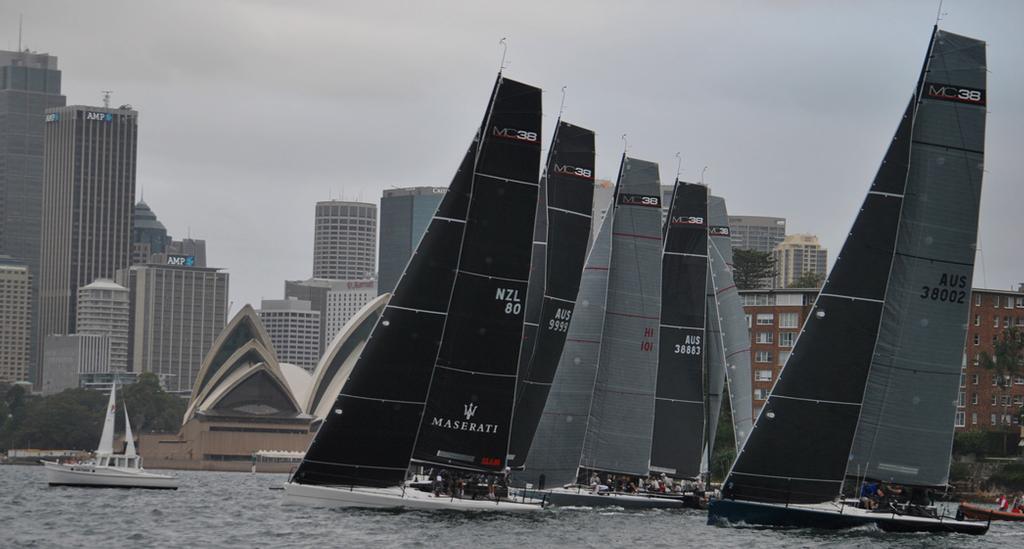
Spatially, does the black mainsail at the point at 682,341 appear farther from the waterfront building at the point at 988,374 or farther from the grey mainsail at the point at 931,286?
the waterfront building at the point at 988,374

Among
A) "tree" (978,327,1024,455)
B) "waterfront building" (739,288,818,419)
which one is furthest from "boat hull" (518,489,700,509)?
"waterfront building" (739,288,818,419)

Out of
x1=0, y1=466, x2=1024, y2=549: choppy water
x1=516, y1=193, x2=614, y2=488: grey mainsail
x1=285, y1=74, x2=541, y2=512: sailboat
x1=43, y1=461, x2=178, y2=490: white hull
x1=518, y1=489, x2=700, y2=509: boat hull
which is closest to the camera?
x1=0, y1=466, x2=1024, y2=549: choppy water

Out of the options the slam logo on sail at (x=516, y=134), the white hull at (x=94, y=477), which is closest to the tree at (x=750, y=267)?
the white hull at (x=94, y=477)

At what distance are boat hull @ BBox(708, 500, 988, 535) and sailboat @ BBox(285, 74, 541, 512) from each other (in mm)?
5725

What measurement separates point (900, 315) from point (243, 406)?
14096 centimetres

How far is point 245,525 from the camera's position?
1612 inches

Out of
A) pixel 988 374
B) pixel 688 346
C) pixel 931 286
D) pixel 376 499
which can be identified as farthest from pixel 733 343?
pixel 988 374

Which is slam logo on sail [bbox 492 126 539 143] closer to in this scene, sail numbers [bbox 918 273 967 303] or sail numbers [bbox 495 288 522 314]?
sail numbers [bbox 495 288 522 314]

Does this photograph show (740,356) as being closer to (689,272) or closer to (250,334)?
(689,272)

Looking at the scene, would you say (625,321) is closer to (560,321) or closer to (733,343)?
(560,321)

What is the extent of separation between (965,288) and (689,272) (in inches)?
602

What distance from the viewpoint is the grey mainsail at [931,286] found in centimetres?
3916

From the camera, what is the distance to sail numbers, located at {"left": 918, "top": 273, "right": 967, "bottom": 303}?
39.4m

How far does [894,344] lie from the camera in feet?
130
